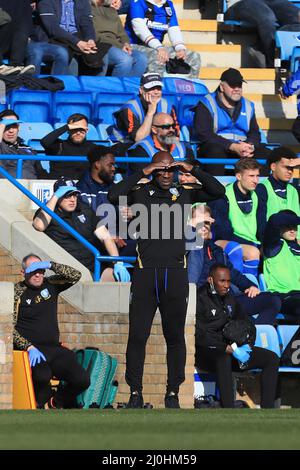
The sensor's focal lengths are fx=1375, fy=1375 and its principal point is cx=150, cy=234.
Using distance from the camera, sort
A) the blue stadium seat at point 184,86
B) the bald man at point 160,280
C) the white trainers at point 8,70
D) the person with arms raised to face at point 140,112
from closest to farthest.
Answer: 1. the bald man at point 160,280
2. the person with arms raised to face at point 140,112
3. the white trainers at point 8,70
4. the blue stadium seat at point 184,86

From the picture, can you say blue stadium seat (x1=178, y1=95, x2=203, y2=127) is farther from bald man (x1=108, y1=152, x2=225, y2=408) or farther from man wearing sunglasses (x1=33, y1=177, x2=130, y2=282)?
bald man (x1=108, y1=152, x2=225, y2=408)

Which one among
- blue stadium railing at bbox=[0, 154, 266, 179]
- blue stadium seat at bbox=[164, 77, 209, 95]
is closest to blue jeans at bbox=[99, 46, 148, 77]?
blue stadium seat at bbox=[164, 77, 209, 95]

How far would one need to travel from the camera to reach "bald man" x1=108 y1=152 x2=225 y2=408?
1048 cm

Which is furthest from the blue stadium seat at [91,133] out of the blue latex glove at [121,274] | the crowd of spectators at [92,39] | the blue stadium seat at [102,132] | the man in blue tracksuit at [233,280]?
the blue latex glove at [121,274]

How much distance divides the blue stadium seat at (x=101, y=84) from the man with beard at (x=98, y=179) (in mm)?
2490

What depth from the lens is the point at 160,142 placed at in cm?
1368

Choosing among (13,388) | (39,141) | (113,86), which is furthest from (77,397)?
(113,86)

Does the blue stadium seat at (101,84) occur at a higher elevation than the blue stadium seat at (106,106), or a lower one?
higher

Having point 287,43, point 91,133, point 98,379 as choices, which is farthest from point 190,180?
point 287,43

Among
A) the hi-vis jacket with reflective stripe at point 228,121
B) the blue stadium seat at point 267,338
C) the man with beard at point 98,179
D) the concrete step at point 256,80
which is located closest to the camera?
the blue stadium seat at point 267,338

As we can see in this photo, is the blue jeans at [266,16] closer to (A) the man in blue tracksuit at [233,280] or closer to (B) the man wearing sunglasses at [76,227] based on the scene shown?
(A) the man in blue tracksuit at [233,280]

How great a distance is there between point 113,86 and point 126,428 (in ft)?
27.0

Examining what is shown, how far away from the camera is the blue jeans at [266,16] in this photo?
17047 millimetres

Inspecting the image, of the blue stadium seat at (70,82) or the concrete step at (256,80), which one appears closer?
the blue stadium seat at (70,82)
